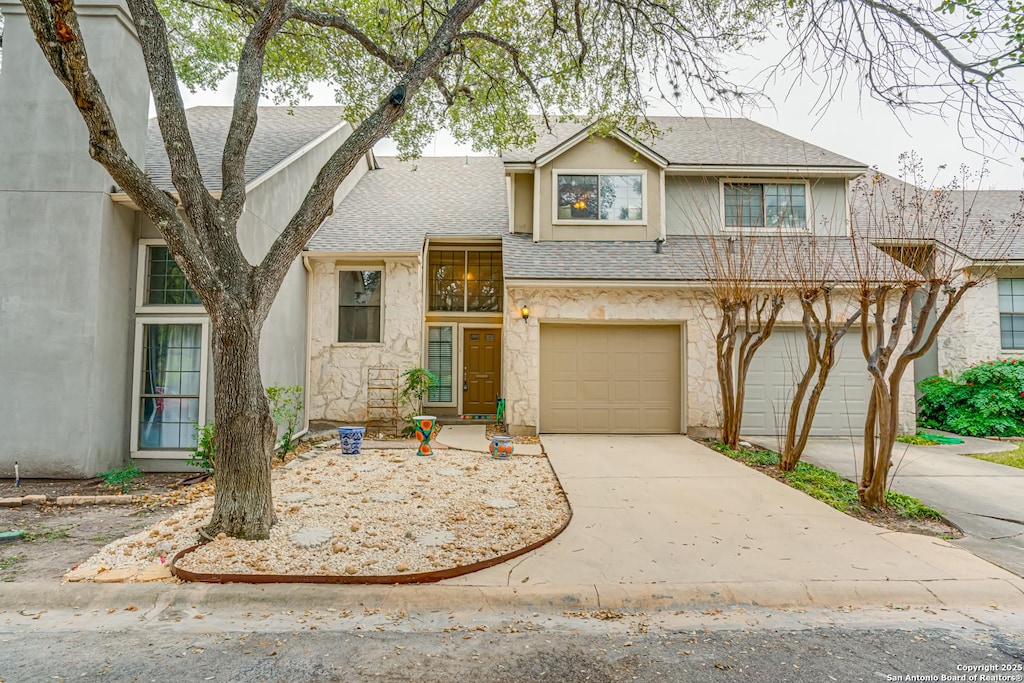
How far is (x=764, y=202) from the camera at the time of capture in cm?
1059

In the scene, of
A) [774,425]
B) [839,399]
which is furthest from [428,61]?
[839,399]

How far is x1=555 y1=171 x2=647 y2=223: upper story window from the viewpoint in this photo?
10.5m

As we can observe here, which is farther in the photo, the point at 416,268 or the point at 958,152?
the point at 416,268

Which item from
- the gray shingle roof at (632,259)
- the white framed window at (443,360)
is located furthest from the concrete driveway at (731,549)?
the white framed window at (443,360)

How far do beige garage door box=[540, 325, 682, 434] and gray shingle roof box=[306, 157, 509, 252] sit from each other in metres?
3.22

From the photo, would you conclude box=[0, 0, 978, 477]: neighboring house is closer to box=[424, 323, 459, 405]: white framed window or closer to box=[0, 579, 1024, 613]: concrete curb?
box=[424, 323, 459, 405]: white framed window

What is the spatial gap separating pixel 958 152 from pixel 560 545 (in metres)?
5.33

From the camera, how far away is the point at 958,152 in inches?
192

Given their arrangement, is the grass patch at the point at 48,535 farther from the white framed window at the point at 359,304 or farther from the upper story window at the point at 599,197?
the upper story window at the point at 599,197

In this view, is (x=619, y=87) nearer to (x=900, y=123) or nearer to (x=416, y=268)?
(x=900, y=123)

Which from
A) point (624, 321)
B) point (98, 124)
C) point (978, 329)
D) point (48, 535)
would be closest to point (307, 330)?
point (48, 535)

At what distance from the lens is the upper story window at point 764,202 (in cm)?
1052

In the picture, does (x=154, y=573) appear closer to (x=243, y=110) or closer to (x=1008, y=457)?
(x=243, y=110)

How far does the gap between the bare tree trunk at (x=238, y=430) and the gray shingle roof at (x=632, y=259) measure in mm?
5773
